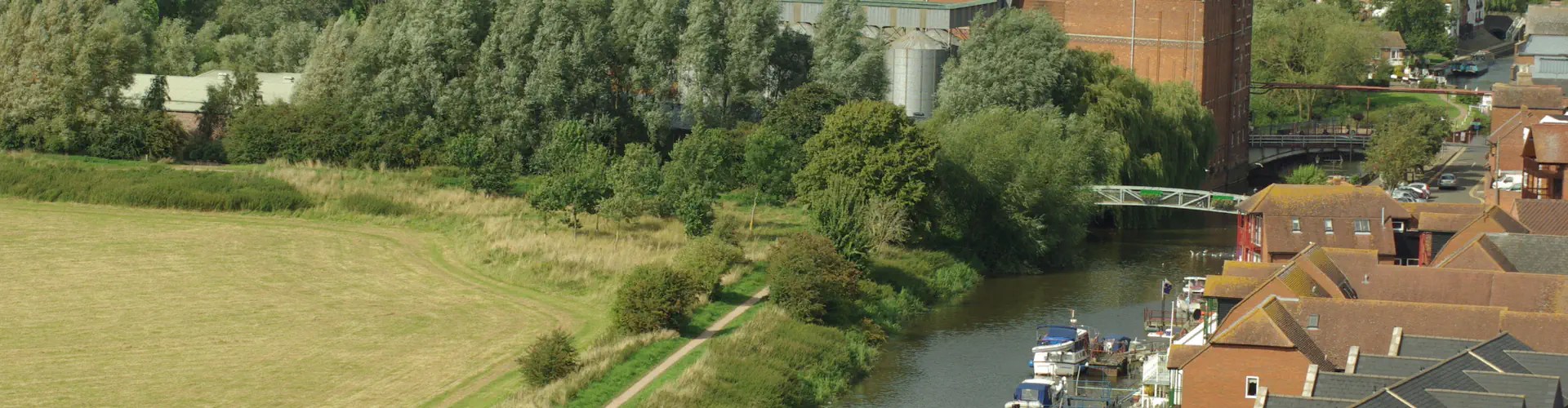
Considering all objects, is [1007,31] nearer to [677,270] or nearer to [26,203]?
[677,270]

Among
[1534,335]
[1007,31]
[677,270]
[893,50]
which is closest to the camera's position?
[1534,335]

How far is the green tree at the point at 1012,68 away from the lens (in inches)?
2768

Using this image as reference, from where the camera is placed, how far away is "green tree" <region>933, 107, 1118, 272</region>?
63.6 metres

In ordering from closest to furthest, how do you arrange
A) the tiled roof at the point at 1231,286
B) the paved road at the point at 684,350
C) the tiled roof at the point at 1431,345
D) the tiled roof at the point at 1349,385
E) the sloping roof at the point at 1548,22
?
the tiled roof at the point at 1349,385 < the tiled roof at the point at 1431,345 < the paved road at the point at 684,350 < the tiled roof at the point at 1231,286 < the sloping roof at the point at 1548,22

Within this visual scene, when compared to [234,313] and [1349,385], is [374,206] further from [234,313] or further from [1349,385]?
[1349,385]

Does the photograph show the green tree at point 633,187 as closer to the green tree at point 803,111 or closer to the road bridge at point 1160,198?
the green tree at point 803,111

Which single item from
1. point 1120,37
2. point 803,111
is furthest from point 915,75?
point 1120,37

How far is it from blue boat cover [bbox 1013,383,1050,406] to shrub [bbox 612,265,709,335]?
901cm

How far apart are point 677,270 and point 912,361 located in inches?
268

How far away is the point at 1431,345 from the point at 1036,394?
976 cm

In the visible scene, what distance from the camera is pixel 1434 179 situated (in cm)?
7975

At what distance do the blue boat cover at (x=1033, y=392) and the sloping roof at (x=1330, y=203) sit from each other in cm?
1290

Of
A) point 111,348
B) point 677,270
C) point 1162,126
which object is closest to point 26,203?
point 111,348

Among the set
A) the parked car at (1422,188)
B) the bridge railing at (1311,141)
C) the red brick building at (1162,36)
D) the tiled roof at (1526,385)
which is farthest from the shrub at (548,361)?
the bridge railing at (1311,141)
